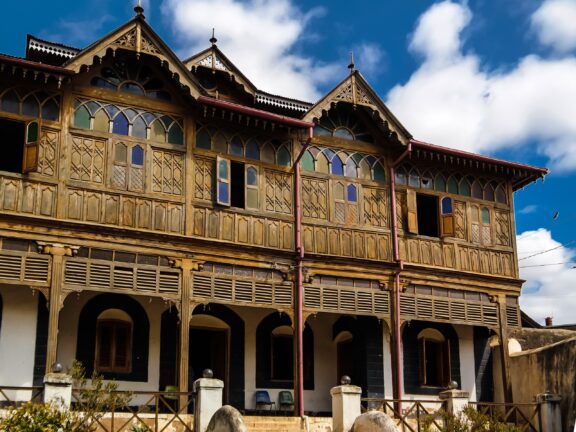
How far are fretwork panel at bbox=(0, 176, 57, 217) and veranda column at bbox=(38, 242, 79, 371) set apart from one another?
0.80 meters

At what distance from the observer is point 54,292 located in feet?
59.1

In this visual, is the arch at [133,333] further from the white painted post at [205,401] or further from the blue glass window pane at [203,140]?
the blue glass window pane at [203,140]

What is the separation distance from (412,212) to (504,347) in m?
4.74

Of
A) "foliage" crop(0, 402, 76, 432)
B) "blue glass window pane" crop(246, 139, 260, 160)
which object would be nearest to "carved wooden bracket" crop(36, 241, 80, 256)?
"foliage" crop(0, 402, 76, 432)

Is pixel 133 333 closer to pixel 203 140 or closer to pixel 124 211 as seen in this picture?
pixel 124 211

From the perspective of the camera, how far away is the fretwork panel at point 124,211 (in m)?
18.8

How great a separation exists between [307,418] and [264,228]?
15.9ft

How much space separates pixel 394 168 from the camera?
76.6ft

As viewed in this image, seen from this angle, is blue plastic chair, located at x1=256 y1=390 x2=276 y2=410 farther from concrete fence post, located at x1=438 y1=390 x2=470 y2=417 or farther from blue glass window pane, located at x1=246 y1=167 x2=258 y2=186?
blue glass window pane, located at x1=246 y1=167 x2=258 y2=186

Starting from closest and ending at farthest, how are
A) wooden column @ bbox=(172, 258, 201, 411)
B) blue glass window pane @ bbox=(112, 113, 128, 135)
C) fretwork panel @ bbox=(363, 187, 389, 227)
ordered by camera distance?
wooden column @ bbox=(172, 258, 201, 411) → blue glass window pane @ bbox=(112, 113, 128, 135) → fretwork panel @ bbox=(363, 187, 389, 227)

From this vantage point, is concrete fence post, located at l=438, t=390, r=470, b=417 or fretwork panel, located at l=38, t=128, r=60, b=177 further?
concrete fence post, located at l=438, t=390, r=470, b=417

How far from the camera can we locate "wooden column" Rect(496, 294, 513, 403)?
23031mm

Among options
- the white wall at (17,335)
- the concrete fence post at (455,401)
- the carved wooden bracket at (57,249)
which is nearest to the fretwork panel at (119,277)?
the carved wooden bracket at (57,249)

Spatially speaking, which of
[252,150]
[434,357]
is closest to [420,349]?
[434,357]
